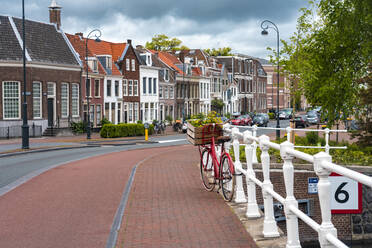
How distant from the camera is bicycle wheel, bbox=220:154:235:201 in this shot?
8.51 meters

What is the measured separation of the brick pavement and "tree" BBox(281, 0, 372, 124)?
14.0 m

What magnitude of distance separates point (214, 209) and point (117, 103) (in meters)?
45.5

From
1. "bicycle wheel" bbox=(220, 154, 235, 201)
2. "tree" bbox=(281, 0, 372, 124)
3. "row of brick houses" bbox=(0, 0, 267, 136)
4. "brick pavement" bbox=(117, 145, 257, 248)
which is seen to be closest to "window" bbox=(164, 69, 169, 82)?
"row of brick houses" bbox=(0, 0, 267, 136)

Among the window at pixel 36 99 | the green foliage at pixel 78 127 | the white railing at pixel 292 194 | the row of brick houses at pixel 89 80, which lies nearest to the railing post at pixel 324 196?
the white railing at pixel 292 194

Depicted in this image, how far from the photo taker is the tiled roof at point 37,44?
39844 millimetres

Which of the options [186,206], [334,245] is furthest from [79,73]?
[334,245]

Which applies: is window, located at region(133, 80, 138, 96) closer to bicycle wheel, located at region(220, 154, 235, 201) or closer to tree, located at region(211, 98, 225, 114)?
tree, located at region(211, 98, 225, 114)

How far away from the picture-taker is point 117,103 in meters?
52.8

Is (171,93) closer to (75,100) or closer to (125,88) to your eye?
(125,88)

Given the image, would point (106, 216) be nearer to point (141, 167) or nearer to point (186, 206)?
point (186, 206)

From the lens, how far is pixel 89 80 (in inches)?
1898

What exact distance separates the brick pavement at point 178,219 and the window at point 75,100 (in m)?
36.4

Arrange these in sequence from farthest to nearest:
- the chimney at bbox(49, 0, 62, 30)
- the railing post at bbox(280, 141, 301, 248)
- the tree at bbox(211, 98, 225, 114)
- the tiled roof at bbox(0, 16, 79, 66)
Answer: the tree at bbox(211, 98, 225, 114), the chimney at bbox(49, 0, 62, 30), the tiled roof at bbox(0, 16, 79, 66), the railing post at bbox(280, 141, 301, 248)

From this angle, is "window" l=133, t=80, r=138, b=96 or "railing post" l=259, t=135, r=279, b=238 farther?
"window" l=133, t=80, r=138, b=96
